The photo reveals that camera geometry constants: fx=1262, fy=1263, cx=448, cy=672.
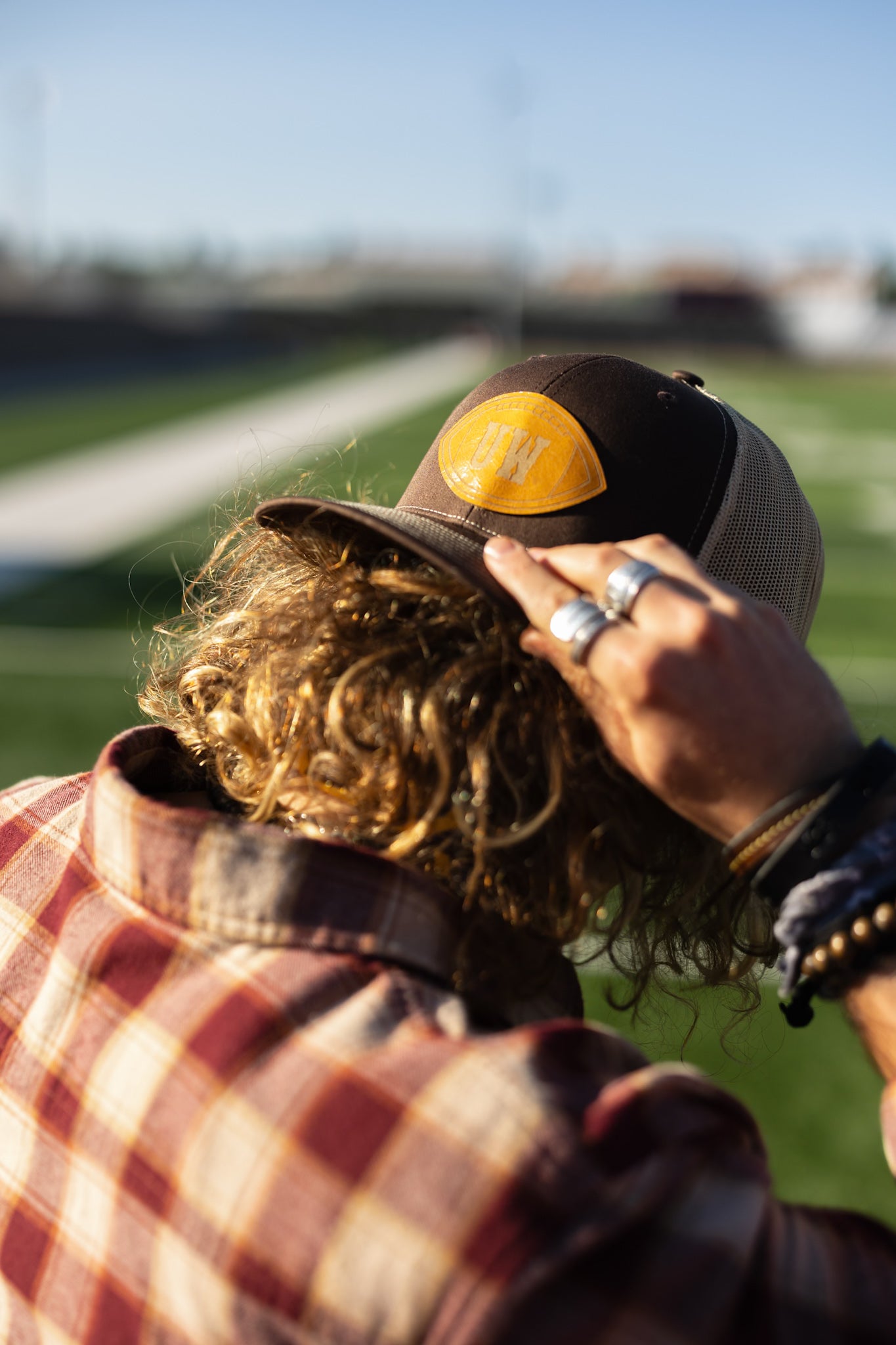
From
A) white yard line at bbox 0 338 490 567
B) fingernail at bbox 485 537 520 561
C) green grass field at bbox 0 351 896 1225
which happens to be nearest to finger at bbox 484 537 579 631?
fingernail at bbox 485 537 520 561

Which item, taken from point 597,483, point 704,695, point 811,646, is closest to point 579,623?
point 704,695

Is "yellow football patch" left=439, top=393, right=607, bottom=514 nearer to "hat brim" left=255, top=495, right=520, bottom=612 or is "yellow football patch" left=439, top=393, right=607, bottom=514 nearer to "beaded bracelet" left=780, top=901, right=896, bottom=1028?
"hat brim" left=255, top=495, right=520, bottom=612

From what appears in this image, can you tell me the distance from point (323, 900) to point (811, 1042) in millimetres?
3313

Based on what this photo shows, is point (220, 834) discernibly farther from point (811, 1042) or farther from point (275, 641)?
point (811, 1042)

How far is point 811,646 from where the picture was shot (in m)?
9.05

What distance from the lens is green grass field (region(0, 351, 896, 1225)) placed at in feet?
11.2

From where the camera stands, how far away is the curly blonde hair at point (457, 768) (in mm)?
1252

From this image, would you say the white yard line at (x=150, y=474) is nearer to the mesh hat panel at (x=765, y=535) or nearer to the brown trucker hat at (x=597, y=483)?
the brown trucker hat at (x=597, y=483)

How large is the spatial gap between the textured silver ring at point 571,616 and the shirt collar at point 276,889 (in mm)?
269

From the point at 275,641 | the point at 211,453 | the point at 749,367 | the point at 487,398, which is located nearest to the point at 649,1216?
the point at 275,641

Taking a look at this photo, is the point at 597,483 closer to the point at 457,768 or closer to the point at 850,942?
the point at 457,768

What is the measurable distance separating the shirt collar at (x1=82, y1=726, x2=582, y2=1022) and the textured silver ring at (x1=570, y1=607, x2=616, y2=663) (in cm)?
26

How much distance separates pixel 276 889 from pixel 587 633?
14.7 inches

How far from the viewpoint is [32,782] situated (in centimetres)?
170
